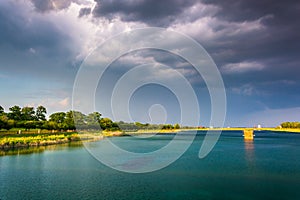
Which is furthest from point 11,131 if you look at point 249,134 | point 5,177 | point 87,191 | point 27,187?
point 249,134

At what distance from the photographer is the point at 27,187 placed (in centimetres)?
2022

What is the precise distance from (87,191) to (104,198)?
2.45m

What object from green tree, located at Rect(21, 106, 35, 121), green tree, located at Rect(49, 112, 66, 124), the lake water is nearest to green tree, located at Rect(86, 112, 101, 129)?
green tree, located at Rect(49, 112, 66, 124)

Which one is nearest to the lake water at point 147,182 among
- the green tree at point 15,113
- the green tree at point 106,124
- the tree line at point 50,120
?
the tree line at point 50,120

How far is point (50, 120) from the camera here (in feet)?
282

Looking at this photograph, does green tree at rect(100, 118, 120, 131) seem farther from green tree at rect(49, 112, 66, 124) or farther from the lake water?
the lake water

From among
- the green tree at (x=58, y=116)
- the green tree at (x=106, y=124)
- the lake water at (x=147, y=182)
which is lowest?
the lake water at (x=147, y=182)

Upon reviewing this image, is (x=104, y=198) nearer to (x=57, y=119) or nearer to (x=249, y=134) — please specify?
(x=57, y=119)

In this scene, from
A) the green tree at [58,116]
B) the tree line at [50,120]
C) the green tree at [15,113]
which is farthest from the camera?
the green tree at [58,116]

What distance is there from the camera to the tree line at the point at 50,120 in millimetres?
66662

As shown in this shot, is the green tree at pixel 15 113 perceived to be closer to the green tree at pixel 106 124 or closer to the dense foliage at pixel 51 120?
the dense foliage at pixel 51 120

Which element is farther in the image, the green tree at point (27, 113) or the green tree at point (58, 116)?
the green tree at point (58, 116)

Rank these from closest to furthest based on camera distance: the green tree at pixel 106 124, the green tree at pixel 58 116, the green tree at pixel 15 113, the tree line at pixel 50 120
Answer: the tree line at pixel 50 120
the green tree at pixel 15 113
the green tree at pixel 58 116
the green tree at pixel 106 124

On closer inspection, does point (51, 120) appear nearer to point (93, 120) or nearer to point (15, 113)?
point (15, 113)
